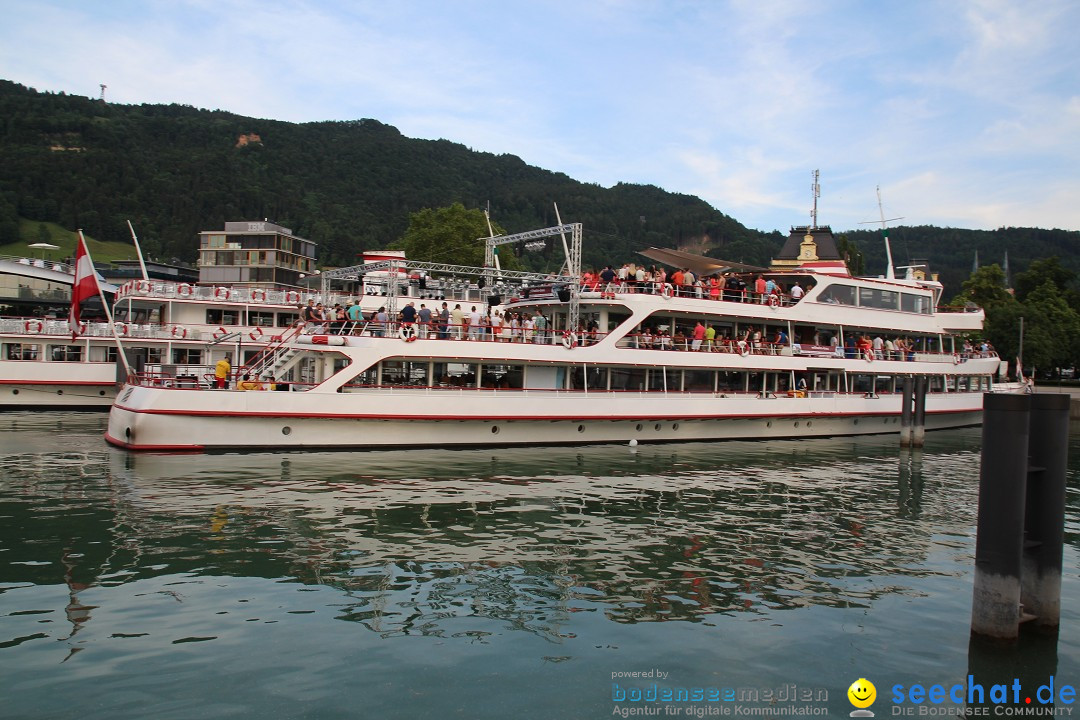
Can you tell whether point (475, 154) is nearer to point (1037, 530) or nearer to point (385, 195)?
point (385, 195)

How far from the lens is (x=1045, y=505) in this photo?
29.6ft

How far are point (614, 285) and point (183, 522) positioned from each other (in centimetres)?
1636

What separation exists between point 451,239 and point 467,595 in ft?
179

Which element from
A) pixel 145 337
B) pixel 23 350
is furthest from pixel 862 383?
pixel 23 350

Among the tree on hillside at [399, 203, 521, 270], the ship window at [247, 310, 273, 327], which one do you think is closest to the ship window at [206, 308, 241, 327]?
the ship window at [247, 310, 273, 327]

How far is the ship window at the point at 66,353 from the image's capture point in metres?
35.7

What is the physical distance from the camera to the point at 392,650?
835 cm

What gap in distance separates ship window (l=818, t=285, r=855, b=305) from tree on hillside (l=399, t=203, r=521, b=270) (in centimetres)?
3424

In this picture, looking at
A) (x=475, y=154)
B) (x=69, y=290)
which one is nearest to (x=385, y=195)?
(x=475, y=154)

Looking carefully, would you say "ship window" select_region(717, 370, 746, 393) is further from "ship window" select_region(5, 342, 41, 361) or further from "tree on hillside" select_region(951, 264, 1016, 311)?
"tree on hillside" select_region(951, 264, 1016, 311)

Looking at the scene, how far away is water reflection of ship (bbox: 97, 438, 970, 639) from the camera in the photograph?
1029 cm

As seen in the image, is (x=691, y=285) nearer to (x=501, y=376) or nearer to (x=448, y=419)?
(x=501, y=376)

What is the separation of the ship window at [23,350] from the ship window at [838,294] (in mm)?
33436

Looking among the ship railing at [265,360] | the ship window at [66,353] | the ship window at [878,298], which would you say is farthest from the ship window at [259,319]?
the ship window at [878,298]
